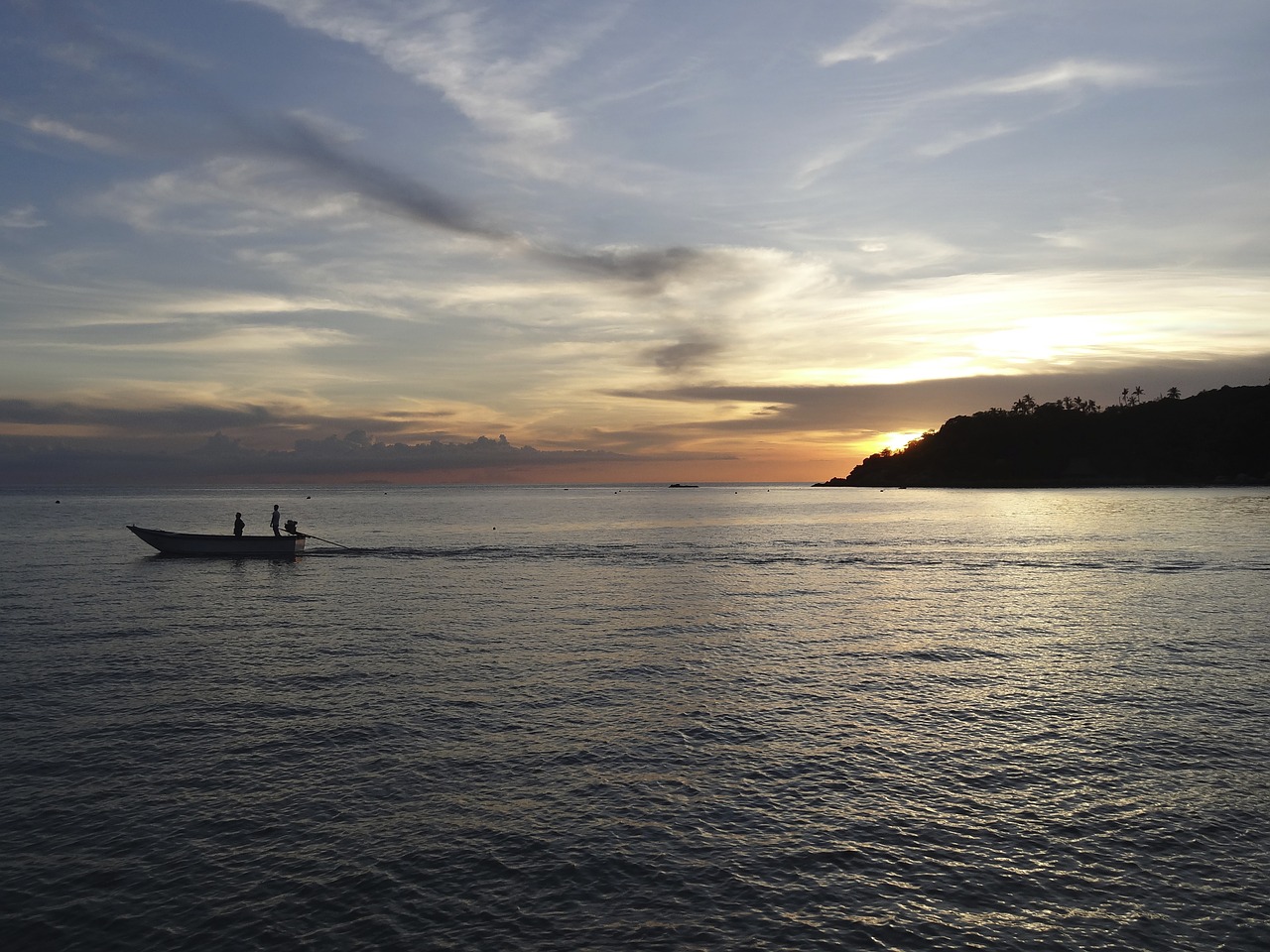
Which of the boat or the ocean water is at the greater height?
the boat

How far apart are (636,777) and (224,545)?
65.3m

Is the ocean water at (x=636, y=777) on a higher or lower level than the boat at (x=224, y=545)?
lower

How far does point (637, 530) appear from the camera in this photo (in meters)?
116

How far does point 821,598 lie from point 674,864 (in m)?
34.8

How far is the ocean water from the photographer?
12227 mm

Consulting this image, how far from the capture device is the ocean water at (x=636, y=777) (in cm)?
1223

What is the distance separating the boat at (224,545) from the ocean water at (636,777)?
27570mm

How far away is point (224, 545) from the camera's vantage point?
71375 mm

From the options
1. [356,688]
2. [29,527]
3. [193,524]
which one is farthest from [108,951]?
[193,524]

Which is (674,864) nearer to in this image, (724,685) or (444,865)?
(444,865)

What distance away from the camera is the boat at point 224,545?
232 ft

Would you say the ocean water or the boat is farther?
the boat

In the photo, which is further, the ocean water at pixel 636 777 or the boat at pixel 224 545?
the boat at pixel 224 545

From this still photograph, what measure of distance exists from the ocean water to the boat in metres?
27.6
